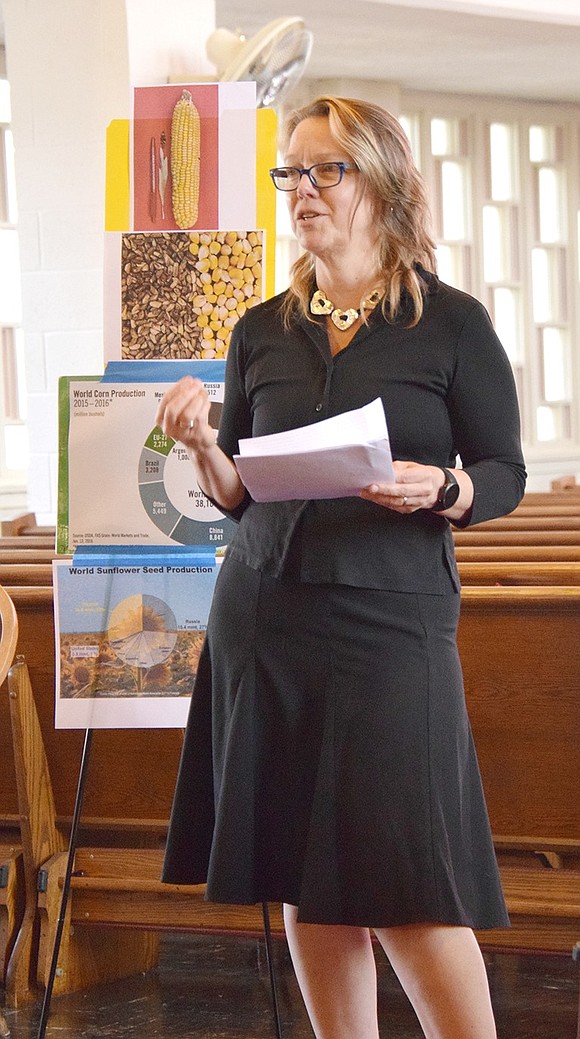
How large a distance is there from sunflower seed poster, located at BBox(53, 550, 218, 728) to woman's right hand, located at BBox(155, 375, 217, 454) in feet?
2.49

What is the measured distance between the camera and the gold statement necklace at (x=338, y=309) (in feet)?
5.20

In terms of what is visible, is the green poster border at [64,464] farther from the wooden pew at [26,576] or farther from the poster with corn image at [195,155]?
the wooden pew at [26,576]

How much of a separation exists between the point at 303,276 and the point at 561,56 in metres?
6.35

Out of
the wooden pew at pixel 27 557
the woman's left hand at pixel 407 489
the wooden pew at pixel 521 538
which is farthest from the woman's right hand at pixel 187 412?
the wooden pew at pixel 521 538

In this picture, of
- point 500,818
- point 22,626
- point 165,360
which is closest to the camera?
point 165,360

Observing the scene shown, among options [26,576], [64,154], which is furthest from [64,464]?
[64,154]

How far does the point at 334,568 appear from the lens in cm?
151

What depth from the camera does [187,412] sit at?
1506mm

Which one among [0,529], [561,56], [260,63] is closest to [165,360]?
[0,529]

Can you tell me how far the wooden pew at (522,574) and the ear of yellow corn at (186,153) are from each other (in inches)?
35.6

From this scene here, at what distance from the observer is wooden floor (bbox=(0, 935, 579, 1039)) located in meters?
2.37

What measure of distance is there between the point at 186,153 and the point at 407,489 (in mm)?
1130

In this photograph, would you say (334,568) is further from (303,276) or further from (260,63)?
(260,63)

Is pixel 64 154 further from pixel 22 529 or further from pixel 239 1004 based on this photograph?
pixel 239 1004
